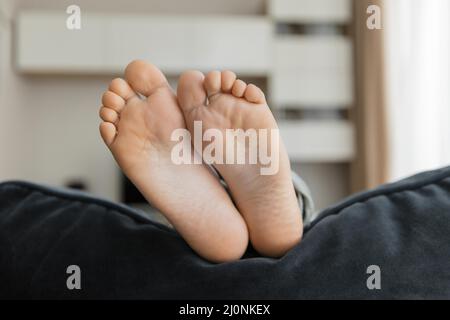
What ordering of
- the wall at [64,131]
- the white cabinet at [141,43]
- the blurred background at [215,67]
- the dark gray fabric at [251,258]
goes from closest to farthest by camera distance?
the dark gray fabric at [251,258] < the blurred background at [215,67] < the white cabinet at [141,43] < the wall at [64,131]

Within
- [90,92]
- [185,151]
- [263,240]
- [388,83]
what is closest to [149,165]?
[185,151]

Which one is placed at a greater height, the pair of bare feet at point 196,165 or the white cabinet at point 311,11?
the white cabinet at point 311,11

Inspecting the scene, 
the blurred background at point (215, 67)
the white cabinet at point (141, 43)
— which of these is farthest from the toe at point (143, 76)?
the white cabinet at point (141, 43)

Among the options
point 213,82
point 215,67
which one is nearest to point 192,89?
point 213,82

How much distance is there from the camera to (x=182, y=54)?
125 inches

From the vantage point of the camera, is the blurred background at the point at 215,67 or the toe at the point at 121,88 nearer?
the toe at the point at 121,88

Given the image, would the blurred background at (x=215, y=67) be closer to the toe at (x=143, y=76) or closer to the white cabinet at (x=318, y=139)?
the white cabinet at (x=318, y=139)

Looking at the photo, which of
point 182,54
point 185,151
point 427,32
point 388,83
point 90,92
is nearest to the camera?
point 185,151

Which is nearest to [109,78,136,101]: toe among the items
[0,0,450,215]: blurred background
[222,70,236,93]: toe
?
[222,70,236,93]: toe

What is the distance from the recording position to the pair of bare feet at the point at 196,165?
571mm

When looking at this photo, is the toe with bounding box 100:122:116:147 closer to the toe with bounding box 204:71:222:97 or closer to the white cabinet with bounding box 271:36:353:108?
the toe with bounding box 204:71:222:97

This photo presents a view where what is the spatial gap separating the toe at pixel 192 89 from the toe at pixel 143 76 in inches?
1.2
